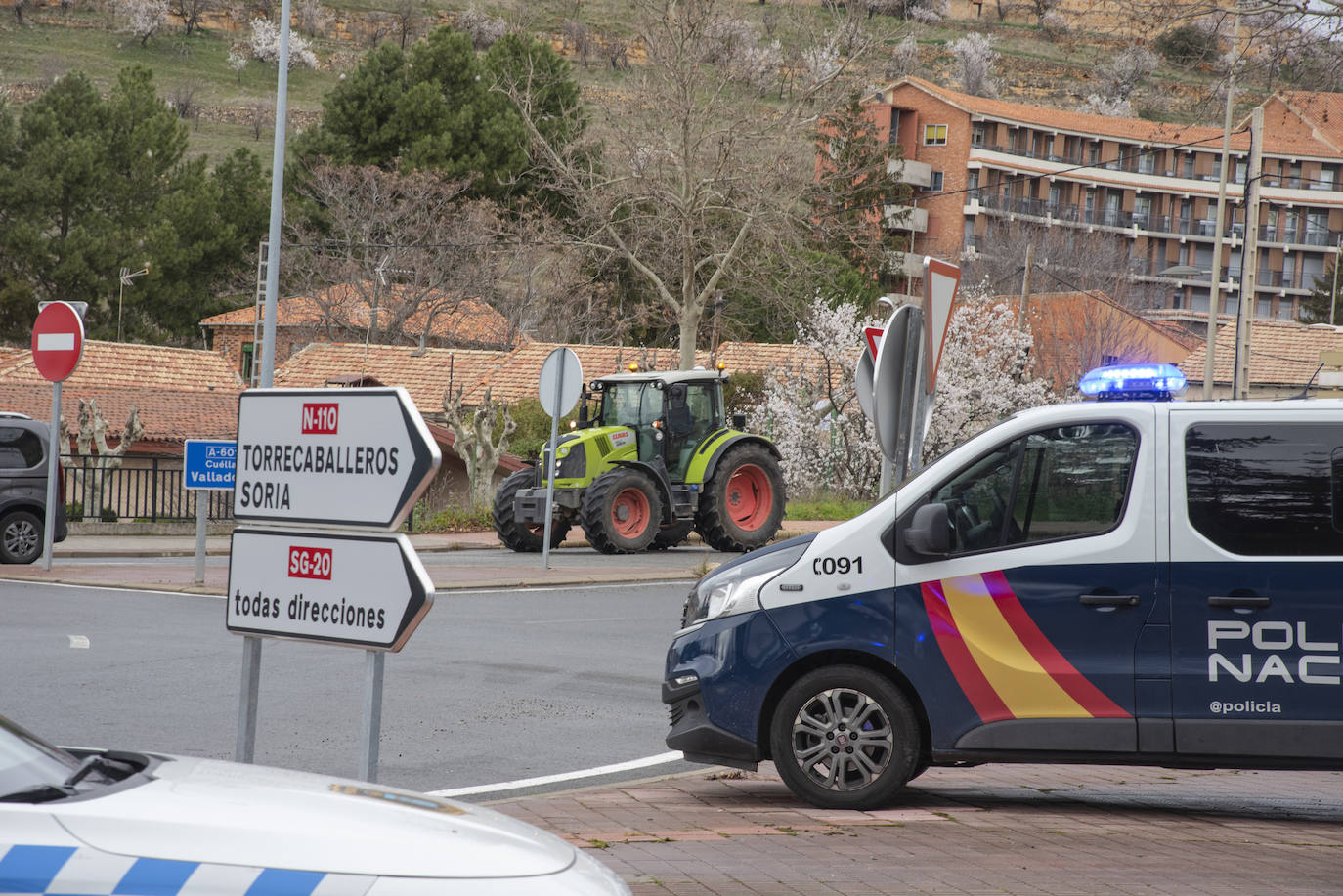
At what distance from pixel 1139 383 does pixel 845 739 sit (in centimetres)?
216

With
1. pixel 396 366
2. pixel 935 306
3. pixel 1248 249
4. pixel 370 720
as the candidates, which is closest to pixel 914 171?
pixel 396 366

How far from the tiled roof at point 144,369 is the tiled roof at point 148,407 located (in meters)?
1.65

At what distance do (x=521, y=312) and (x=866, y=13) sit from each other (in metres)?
21.3

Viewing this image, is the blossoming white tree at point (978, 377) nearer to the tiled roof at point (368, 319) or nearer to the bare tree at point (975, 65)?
the tiled roof at point (368, 319)

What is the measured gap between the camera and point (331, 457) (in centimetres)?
445

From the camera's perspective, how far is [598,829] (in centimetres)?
613

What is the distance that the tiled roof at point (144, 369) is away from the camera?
146 ft

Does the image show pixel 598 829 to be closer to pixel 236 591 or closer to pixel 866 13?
pixel 236 591

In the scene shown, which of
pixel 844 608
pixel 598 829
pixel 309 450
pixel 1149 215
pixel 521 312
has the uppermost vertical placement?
pixel 1149 215

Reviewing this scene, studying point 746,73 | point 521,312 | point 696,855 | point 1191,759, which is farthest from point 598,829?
point 521,312

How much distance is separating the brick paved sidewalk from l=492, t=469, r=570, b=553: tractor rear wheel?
14.7m

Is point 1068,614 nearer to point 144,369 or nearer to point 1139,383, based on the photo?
point 1139,383

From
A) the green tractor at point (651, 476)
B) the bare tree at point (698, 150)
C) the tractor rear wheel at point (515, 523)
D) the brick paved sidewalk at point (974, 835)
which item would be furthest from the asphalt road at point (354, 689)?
the bare tree at point (698, 150)

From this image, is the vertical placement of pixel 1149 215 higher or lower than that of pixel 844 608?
higher
